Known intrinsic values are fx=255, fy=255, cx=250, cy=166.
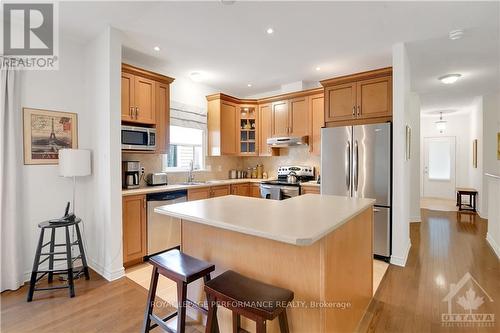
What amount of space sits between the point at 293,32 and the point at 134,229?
300 centimetres

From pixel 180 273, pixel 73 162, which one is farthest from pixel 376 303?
pixel 73 162

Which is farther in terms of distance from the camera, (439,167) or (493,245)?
(439,167)

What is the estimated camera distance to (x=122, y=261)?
2.95 m

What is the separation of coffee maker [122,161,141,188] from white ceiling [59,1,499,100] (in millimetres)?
1526

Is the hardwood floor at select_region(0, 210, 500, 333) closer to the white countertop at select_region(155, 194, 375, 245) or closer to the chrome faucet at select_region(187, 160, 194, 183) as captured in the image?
the white countertop at select_region(155, 194, 375, 245)

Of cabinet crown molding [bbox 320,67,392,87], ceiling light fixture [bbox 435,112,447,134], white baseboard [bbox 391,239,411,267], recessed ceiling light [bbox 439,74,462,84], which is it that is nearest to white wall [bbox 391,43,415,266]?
white baseboard [bbox 391,239,411,267]

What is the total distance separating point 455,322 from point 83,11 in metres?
4.37

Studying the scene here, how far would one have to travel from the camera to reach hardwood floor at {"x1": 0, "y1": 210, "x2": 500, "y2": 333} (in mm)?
2051

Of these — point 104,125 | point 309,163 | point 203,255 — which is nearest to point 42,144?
point 104,125

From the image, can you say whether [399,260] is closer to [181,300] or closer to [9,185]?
[181,300]

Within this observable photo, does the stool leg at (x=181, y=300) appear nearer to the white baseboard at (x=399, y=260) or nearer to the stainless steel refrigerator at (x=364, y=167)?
the stainless steel refrigerator at (x=364, y=167)

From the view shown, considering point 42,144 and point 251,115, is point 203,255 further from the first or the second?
point 251,115

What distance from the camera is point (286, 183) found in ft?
13.9

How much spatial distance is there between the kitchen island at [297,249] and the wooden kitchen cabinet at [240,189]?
7.64 feet
